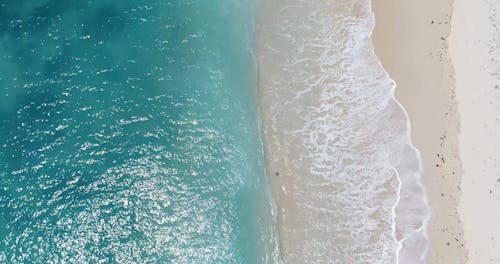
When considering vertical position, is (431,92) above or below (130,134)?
above

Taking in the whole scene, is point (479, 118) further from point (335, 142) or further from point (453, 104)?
point (335, 142)

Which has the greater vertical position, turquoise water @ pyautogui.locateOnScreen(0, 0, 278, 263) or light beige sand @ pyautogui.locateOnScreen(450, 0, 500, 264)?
light beige sand @ pyautogui.locateOnScreen(450, 0, 500, 264)

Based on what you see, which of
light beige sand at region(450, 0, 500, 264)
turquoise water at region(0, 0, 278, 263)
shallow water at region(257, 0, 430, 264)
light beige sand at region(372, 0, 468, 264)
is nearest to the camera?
light beige sand at region(450, 0, 500, 264)

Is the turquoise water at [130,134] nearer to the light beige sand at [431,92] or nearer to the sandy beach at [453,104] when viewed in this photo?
the light beige sand at [431,92]

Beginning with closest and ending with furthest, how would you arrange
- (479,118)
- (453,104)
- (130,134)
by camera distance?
(479,118) < (453,104) < (130,134)

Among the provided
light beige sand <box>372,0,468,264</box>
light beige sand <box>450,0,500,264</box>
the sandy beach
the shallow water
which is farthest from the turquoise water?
light beige sand <box>450,0,500,264</box>

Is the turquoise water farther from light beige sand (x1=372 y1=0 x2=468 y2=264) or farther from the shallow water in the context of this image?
light beige sand (x1=372 y1=0 x2=468 y2=264)

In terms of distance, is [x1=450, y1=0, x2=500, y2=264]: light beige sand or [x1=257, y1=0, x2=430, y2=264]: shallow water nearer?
[x1=450, y1=0, x2=500, y2=264]: light beige sand

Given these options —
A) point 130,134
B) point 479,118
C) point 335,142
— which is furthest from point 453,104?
point 130,134
